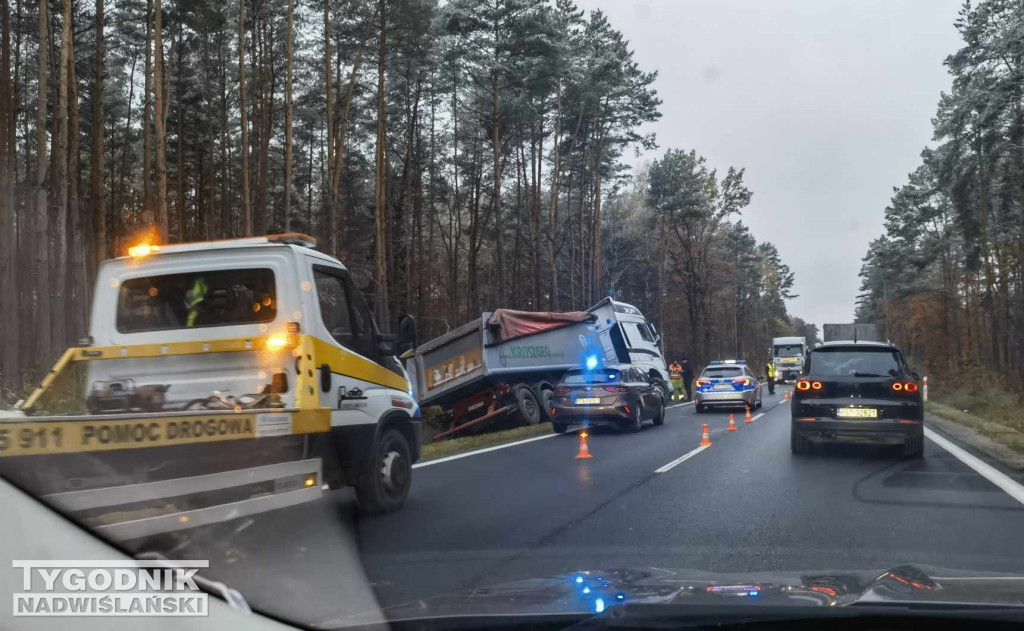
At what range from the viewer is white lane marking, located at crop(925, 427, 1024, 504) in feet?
30.8

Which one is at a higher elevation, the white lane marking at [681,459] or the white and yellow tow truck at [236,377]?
the white and yellow tow truck at [236,377]

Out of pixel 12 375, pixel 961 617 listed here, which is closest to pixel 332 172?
pixel 12 375

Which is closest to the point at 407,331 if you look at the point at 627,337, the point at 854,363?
the point at 854,363

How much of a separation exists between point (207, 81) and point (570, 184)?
19887 millimetres

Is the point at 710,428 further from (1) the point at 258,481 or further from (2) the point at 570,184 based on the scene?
(2) the point at 570,184

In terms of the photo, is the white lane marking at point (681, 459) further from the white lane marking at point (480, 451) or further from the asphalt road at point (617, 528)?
the white lane marking at point (480, 451)

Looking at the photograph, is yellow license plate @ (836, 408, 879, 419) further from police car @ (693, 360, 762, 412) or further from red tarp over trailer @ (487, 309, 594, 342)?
police car @ (693, 360, 762, 412)

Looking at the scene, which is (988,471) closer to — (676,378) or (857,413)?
(857,413)

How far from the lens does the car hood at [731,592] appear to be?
11.4ft

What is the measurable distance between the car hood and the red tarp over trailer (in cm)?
1660

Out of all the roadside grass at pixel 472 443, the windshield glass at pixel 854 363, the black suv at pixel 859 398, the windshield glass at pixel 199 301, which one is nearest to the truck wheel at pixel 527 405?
the roadside grass at pixel 472 443

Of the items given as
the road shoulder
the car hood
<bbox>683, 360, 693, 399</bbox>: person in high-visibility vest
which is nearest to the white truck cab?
the road shoulder

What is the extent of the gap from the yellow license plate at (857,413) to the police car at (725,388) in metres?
12.6

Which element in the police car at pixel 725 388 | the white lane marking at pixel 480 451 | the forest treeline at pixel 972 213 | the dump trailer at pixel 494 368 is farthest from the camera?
the forest treeline at pixel 972 213
